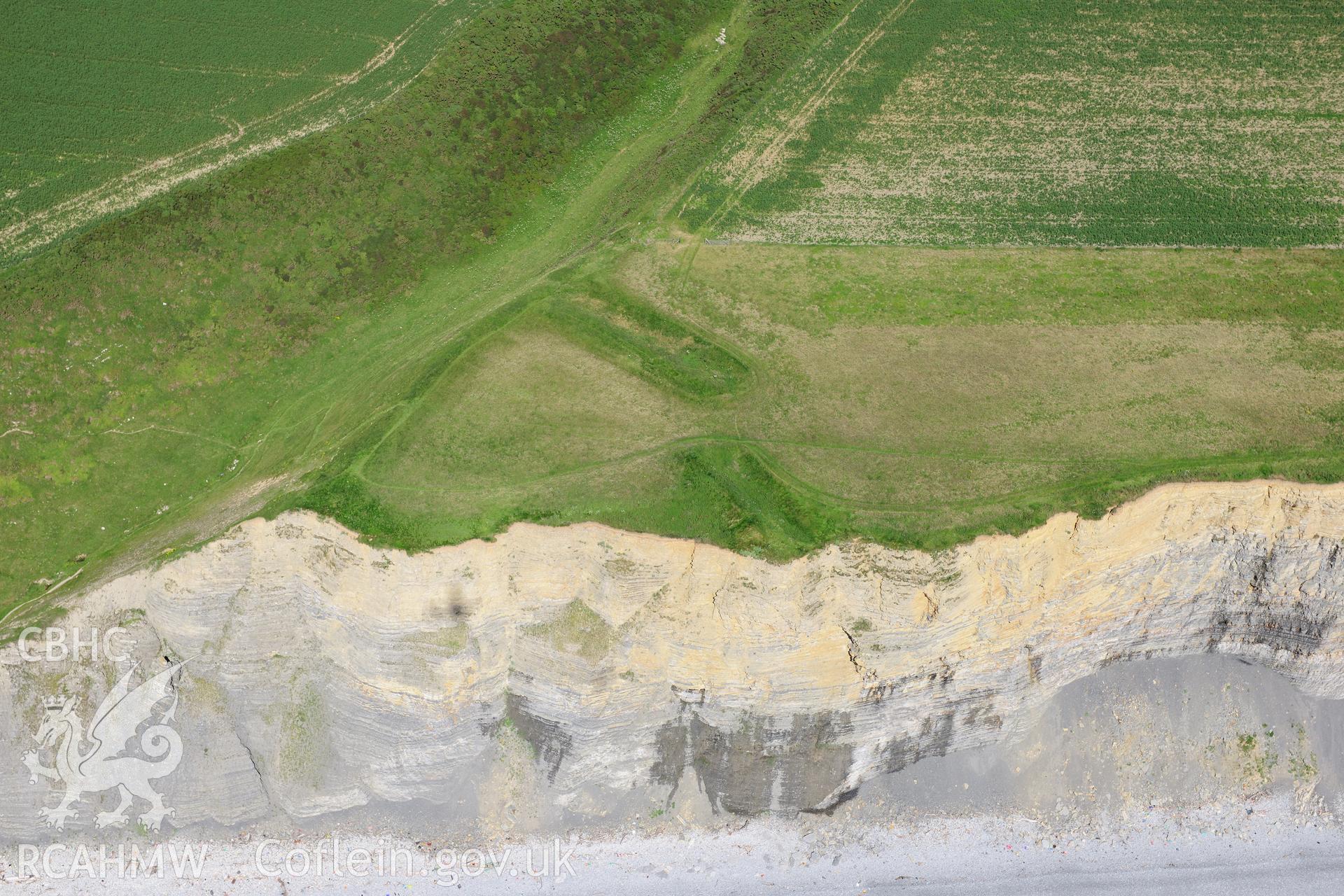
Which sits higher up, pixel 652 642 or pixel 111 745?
pixel 652 642

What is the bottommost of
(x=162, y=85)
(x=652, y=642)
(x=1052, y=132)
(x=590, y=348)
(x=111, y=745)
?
(x=111, y=745)

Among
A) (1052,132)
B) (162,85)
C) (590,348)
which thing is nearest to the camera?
(590,348)

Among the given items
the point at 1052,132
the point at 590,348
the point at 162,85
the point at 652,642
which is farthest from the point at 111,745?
the point at 1052,132

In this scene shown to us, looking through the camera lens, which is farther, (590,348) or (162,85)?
(162,85)

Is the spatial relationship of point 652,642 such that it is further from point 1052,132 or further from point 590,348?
point 1052,132

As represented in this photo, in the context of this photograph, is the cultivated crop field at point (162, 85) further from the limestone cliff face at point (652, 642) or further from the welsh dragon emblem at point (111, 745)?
the welsh dragon emblem at point (111, 745)

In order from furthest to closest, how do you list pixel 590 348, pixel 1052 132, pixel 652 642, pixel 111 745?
pixel 1052 132 → pixel 590 348 → pixel 111 745 → pixel 652 642

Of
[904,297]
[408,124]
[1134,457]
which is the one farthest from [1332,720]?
[408,124]
